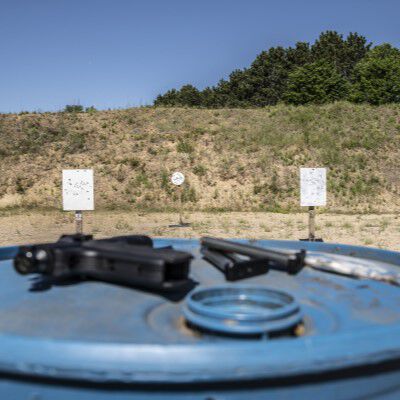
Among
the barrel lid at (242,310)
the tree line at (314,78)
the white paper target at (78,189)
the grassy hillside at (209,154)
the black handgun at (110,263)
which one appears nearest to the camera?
the barrel lid at (242,310)

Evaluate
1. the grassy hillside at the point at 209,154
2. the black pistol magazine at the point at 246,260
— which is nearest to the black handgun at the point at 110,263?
the black pistol magazine at the point at 246,260

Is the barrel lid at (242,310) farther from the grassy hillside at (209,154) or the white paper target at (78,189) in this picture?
the grassy hillside at (209,154)

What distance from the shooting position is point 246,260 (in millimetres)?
2566

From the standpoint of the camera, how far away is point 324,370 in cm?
135

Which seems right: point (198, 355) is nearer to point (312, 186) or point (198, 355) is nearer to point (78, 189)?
point (78, 189)

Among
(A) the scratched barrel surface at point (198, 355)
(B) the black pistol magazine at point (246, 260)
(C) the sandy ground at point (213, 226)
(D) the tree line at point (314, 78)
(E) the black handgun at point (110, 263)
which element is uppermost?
(D) the tree line at point (314, 78)

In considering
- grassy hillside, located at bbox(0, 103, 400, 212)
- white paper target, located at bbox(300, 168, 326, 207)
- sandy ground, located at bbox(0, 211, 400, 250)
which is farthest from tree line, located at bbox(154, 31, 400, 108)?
white paper target, located at bbox(300, 168, 326, 207)

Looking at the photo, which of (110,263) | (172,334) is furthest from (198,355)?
(110,263)

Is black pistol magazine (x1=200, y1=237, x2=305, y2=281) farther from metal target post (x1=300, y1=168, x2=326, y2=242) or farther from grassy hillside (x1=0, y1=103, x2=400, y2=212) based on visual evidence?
grassy hillside (x1=0, y1=103, x2=400, y2=212)

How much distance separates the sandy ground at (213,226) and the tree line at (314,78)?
81.7ft

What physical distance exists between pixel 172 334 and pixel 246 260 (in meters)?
0.91

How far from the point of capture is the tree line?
151 ft

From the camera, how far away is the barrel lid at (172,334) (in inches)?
51.3

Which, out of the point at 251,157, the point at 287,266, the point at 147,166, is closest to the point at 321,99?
the point at 251,157
